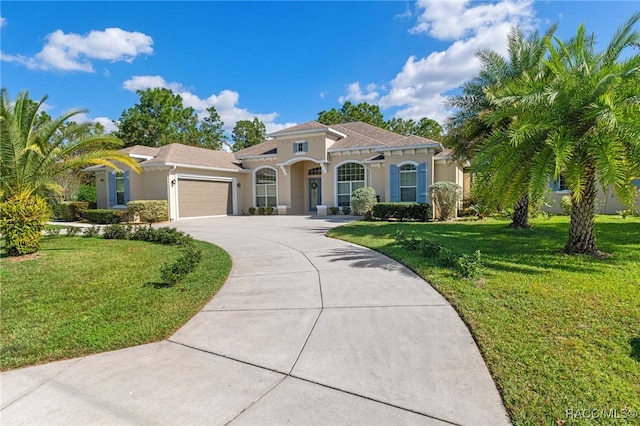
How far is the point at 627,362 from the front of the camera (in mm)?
3275

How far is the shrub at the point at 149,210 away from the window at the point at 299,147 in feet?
28.6

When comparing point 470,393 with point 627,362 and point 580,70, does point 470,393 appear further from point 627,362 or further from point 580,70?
point 580,70

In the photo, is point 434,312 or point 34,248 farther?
point 34,248

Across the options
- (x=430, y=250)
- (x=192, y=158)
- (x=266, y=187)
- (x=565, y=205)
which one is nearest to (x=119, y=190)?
(x=192, y=158)

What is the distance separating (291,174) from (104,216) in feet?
38.2

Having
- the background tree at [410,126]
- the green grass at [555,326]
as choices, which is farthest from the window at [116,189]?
the background tree at [410,126]

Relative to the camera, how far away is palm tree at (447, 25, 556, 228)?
11266 millimetres

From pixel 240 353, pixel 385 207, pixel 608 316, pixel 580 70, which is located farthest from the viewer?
pixel 385 207

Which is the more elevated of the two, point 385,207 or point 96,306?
point 385,207

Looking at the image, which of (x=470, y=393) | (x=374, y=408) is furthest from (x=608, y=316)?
(x=374, y=408)

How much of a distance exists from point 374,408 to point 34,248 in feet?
35.9

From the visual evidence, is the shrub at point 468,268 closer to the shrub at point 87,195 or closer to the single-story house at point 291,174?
the single-story house at point 291,174

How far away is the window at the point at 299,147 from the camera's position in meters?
21.9

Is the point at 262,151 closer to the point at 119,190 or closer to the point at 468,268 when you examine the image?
the point at 119,190
